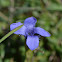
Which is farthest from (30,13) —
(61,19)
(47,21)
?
(61,19)

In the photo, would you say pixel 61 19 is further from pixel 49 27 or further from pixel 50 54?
pixel 50 54

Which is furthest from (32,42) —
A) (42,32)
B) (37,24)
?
(37,24)

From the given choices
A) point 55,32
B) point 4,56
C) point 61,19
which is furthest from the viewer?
point 61,19

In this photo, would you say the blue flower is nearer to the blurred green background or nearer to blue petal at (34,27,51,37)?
blue petal at (34,27,51,37)

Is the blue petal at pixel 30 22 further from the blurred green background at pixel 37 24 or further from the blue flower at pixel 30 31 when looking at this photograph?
the blurred green background at pixel 37 24

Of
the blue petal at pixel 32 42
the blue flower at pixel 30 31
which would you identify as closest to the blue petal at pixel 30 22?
the blue flower at pixel 30 31

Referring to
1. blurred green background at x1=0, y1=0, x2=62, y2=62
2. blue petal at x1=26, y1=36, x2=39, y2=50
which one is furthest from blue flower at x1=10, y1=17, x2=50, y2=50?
blurred green background at x1=0, y1=0, x2=62, y2=62

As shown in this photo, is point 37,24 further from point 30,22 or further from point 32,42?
point 32,42
